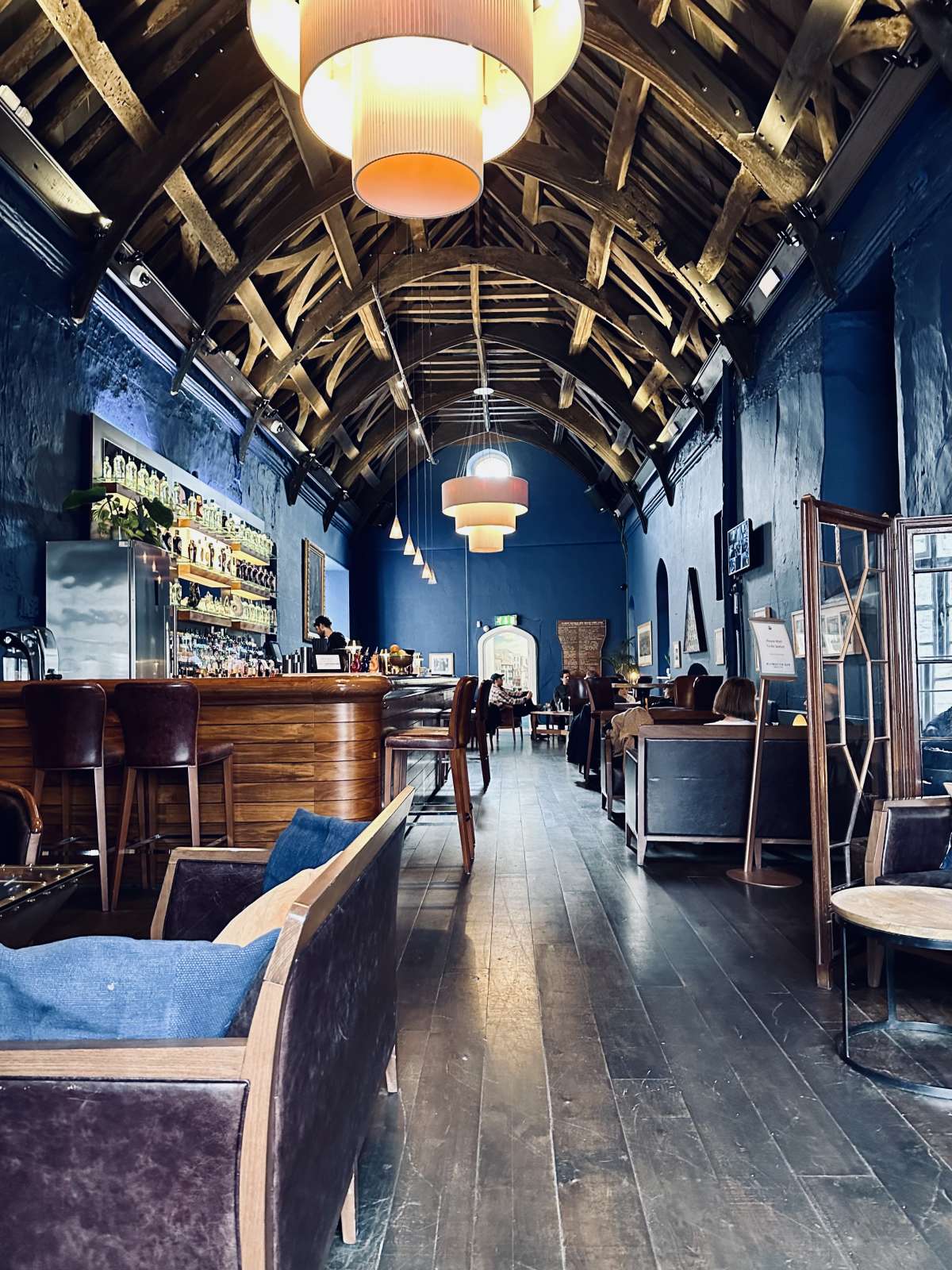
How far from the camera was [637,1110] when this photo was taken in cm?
219

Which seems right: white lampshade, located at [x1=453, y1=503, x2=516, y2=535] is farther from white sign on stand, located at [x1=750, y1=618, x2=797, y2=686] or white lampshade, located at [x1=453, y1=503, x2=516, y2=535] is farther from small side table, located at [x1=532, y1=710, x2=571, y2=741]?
white sign on stand, located at [x1=750, y1=618, x2=797, y2=686]

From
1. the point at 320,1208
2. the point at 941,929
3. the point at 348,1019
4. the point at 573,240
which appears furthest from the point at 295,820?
the point at 573,240

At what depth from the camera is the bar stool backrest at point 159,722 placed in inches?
161

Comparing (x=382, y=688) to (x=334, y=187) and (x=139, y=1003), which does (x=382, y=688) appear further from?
(x=334, y=187)

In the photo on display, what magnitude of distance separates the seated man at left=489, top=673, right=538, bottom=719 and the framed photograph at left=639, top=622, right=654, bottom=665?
2058mm

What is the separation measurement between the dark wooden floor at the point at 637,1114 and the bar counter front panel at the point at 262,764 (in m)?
0.90

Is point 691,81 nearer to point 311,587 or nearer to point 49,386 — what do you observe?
point 49,386

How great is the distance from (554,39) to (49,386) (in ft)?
14.1

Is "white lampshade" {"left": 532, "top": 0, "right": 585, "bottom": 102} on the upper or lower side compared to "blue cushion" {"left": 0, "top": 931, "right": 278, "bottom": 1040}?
upper

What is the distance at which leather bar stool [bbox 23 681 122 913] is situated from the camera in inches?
155

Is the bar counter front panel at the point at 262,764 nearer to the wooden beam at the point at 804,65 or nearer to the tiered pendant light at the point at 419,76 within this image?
the tiered pendant light at the point at 419,76

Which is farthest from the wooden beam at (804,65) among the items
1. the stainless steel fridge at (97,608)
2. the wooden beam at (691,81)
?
the stainless steel fridge at (97,608)

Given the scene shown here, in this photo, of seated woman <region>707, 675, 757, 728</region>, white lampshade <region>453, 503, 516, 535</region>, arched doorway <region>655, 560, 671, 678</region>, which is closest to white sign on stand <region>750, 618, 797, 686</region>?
seated woman <region>707, 675, 757, 728</region>

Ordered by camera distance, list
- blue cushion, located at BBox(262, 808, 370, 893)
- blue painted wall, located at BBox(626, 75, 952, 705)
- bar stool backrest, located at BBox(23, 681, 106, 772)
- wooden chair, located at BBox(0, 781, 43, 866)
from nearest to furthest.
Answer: blue cushion, located at BBox(262, 808, 370, 893) < wooden chair, located at BBox(0, 781, 43, 866) < bar stool backrest, located at BBox(23, 681, 106, 772) < blue painted wall, located at BBox(626, 75, 952, 705)
